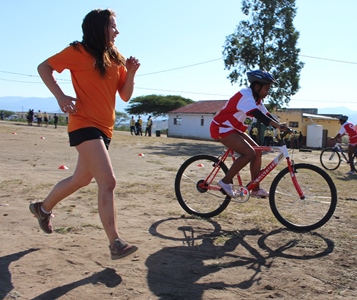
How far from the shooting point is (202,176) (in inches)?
231

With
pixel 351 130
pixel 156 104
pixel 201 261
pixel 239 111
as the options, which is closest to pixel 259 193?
pixel 239 111

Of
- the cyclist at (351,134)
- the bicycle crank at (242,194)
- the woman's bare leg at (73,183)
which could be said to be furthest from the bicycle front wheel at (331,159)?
the woman's bare leg at (73,183)

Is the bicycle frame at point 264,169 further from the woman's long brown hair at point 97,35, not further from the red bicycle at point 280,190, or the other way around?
the woman's long brown hair at point 97,35

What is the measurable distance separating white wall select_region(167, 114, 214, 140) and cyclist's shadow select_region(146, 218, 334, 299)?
42.3 meters

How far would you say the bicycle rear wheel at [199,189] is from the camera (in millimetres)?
5363

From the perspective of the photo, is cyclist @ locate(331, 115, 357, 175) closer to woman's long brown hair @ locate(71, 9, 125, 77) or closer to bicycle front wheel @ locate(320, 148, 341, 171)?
bicycle front wheel @ locate(320, 148, 341, 171)

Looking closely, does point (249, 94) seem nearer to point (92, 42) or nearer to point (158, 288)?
point (92, 42)

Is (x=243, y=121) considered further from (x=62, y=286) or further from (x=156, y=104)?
(x=156, y=104)

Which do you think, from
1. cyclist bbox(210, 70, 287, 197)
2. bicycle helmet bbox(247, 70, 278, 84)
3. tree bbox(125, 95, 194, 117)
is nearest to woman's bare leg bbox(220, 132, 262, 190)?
cyclist bbox(210, 70, 287, 197)

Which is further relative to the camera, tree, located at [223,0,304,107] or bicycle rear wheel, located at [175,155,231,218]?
tree, located at [223,0,304,107]

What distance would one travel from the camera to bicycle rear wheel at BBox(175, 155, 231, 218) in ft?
17.6

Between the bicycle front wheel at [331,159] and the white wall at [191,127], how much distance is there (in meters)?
32.5

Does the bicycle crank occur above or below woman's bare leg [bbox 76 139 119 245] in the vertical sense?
below

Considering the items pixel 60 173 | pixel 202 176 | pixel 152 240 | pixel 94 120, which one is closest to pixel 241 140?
pixel 202 176
